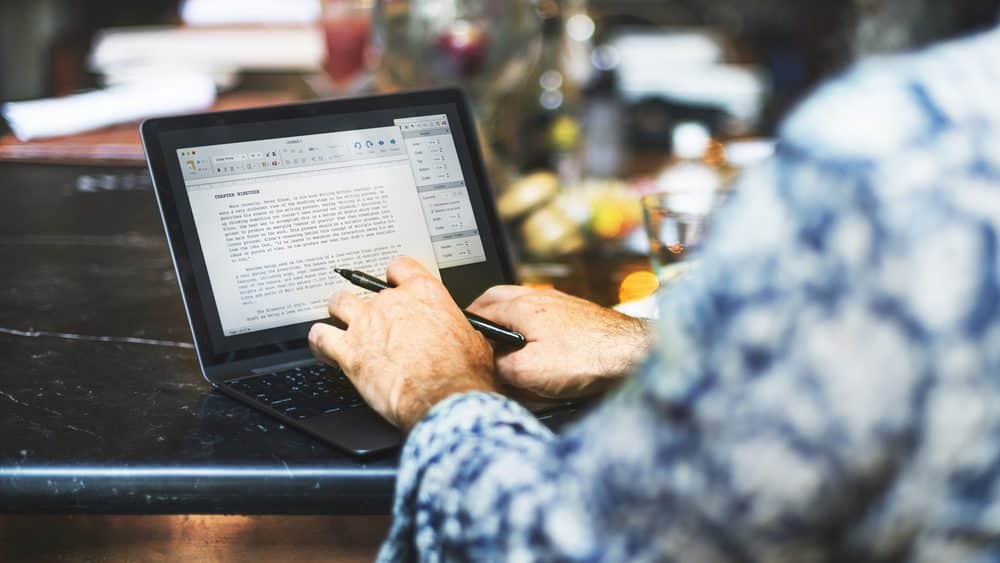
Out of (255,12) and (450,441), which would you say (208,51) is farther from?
(450,441)

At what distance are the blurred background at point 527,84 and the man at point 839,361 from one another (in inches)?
11.0

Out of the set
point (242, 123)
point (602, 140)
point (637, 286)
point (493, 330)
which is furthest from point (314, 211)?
point (602, 140)

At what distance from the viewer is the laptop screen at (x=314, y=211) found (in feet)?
3.15

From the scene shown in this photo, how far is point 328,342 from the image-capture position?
88 centimetres

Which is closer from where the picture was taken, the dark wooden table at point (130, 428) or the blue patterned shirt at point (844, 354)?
the blue patterned shirt at point (844, 354)

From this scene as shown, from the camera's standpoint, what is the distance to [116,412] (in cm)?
87

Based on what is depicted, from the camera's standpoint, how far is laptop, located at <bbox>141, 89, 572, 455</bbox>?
942 mm

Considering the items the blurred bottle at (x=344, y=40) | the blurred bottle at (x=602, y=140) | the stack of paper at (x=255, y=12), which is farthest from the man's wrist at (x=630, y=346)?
the stack of paper at (x=255, y=12)

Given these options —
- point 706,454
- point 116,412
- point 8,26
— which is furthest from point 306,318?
point 8,26

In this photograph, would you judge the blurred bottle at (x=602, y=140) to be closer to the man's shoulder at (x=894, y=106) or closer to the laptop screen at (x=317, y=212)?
the laptop screen at (x=317, y=212)

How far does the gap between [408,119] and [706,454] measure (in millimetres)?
659

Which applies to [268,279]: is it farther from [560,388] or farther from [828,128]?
[828,128]

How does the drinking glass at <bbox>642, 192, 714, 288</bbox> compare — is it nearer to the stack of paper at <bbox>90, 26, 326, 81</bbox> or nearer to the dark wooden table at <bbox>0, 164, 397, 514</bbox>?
the dark wooden table at <bbox>0, 164, 397, 514</bbox>

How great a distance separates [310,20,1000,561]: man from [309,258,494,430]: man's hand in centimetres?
25
